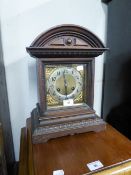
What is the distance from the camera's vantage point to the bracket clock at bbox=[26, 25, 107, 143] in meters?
0.70

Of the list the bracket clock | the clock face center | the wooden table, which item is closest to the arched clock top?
the bracket clock

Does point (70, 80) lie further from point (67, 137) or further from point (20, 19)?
point (20, 19)

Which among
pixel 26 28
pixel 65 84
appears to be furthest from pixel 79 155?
pixel 26 28

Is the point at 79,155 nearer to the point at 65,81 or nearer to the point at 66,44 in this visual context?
the point at 65,81

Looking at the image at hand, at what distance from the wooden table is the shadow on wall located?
0.27m

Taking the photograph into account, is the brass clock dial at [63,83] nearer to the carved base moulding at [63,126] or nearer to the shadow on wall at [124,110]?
the carved base moulding at [63,126]

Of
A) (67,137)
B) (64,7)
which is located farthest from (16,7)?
(67,137)

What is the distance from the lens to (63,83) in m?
0.77

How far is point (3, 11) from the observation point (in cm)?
90

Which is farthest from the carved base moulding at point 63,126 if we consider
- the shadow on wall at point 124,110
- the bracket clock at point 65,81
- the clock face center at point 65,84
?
the shadow on wall at point 124,110

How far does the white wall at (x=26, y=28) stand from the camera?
919 millimetres

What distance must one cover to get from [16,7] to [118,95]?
872 mm

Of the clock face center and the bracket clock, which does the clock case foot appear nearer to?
the bracket clock

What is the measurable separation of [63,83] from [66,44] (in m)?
0.18
